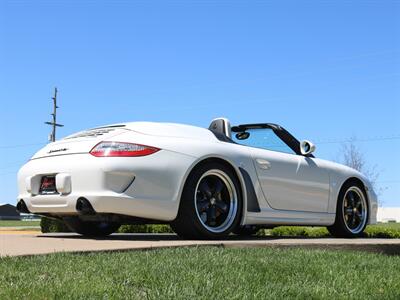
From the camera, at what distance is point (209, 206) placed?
5.64m

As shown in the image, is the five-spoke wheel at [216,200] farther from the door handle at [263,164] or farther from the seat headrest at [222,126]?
the seat headrest at [222,126]

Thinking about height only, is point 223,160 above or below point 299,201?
above

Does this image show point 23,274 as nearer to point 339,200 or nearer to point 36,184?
point 36,184

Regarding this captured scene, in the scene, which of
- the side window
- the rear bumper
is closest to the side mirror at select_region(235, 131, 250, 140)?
the side window

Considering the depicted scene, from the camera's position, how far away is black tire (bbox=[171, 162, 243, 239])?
5.36 m

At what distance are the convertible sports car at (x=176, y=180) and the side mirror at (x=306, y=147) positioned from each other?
0.04 ft

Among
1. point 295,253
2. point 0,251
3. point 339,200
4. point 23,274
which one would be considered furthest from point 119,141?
point 339,200

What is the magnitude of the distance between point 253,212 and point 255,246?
1171 millimetres

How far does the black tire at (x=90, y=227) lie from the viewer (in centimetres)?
684

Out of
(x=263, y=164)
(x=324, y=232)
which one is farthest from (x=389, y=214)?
(x=263, y=164)

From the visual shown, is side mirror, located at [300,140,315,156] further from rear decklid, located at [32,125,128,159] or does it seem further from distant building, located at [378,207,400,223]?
distant building, located at [378,207,400,223]

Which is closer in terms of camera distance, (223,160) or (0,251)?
(0,251)

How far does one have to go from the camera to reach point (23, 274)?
314cm

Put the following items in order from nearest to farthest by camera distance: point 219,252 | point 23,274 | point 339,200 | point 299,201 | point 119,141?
1. point 23,274
2. point 219,252
3. point 119,141
4. point 299,201
5. point 339,200
